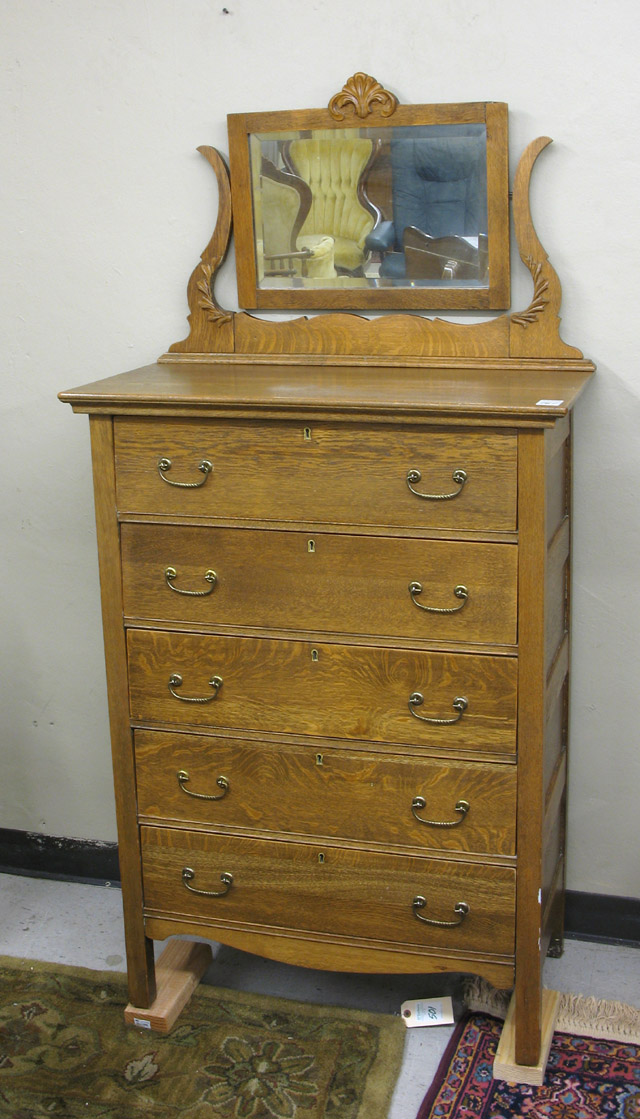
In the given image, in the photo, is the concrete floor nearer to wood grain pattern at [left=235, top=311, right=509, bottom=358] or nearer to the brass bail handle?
the brass bail handle

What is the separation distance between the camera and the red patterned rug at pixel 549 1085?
2.25 m

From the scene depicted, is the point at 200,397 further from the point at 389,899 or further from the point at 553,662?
the point at 389,899

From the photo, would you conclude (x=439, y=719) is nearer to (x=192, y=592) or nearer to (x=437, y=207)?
(x=192, y=592)

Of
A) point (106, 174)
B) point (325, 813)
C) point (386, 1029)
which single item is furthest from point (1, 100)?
point (386, 1029)

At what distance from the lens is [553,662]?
7.68 ft

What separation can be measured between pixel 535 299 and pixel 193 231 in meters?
0.76

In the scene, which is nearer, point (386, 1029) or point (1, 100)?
point (386, 1029)

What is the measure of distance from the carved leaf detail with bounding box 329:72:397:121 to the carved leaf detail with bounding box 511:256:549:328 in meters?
0.41

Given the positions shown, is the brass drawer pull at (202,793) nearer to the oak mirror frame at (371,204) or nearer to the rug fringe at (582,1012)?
the rug fringe at (582,1012)

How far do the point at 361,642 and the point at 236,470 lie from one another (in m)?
0.38

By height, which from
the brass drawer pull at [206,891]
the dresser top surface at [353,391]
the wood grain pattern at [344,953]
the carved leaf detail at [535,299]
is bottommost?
the wood grain pattern at [344,953]

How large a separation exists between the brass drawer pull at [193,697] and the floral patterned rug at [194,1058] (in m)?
0.73

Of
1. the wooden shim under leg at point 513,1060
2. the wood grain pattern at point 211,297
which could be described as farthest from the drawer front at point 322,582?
the wooden shim under leg at point 513,1060

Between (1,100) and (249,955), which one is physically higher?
(1,100)
